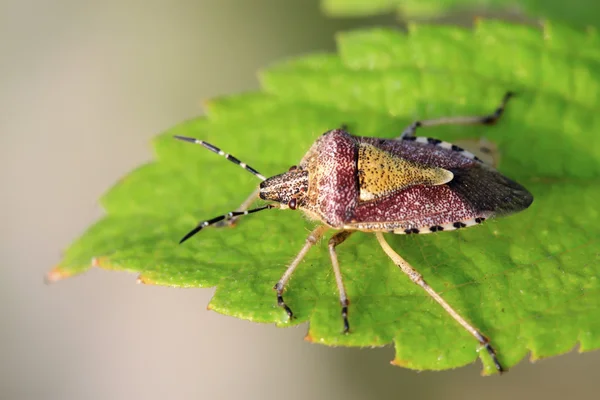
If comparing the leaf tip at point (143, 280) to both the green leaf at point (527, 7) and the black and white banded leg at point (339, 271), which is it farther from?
the green leaf at point (527, 7)

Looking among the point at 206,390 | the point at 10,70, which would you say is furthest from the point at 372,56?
the point at 10,70

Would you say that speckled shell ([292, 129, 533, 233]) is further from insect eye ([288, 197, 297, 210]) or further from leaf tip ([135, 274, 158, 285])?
leaf tip ([135, 274, 158, 285])

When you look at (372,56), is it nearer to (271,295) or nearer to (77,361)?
(271,295)

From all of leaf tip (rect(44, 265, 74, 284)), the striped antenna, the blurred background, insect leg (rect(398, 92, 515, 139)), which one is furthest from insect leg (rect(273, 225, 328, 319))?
the blurred background

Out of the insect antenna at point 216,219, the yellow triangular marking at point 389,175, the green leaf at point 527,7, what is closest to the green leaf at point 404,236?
the insect antenna at point 216,219

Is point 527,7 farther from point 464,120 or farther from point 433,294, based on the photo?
point 433,294

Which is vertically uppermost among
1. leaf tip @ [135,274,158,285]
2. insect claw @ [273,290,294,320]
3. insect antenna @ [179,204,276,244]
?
insect antenna @ [179,204,276,244]

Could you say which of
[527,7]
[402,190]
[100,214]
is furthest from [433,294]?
[100,214]
